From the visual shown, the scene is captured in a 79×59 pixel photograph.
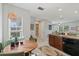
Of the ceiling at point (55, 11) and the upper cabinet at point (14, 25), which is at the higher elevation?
the ceiling at point (55, 11)

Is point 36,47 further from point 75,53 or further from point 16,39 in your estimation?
point 75,53

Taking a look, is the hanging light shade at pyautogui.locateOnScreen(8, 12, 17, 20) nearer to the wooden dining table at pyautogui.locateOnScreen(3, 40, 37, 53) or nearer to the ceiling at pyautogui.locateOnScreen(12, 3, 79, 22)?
the ceiling at pyautogui.locateOnScreen(12, 3, 79, 22)

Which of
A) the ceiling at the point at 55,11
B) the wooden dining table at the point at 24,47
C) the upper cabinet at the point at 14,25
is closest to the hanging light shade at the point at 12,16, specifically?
the upper cabinet at the point at 14,25

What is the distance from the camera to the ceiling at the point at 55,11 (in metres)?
2.23

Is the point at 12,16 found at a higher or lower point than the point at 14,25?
higher

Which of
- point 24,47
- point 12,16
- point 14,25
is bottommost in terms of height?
point 24,47

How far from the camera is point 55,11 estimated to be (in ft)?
7.48

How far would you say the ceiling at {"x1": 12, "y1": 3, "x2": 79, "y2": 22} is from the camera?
2227mm

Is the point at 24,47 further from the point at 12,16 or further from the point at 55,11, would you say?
the point at 55,11

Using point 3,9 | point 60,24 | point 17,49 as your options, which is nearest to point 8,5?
point 3,9

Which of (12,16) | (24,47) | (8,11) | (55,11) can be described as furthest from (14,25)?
(55,11)

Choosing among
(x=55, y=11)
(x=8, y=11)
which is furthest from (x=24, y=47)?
(x=55, y=11)

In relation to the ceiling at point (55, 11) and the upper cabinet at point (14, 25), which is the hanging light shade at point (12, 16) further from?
the ceiling at point (55, 11)

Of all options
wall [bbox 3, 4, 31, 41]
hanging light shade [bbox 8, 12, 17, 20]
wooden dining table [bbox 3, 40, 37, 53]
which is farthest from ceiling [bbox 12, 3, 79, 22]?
wooden dining table [bbox 3, 40, 37, 53]
